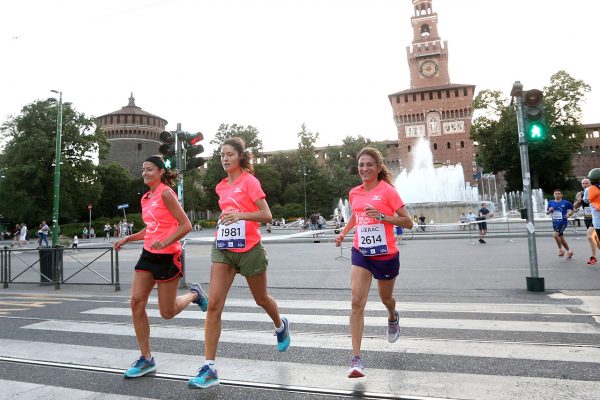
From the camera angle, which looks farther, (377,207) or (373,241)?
(377,207)

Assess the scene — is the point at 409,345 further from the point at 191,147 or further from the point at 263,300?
the point at 191,147

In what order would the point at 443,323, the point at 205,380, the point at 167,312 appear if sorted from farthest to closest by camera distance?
the point at 443,323 < the point at 167,312 < the point at 205,380

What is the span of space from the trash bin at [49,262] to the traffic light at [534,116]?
10.3m

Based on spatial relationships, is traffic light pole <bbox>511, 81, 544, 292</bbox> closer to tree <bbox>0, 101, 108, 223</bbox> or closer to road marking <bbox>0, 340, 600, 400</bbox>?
Result: road marking <bbox>0, 340, 600, 400</bbox>

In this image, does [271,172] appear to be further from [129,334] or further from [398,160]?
[129,334]

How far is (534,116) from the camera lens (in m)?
7.23

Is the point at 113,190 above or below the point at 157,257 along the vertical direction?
above

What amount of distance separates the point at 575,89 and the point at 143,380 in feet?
194

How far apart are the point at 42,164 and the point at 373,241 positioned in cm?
4551

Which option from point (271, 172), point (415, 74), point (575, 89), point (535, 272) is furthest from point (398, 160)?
point (535, 272)

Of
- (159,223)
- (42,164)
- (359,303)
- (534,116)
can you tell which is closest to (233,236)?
(159,223)

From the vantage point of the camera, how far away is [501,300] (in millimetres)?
6281

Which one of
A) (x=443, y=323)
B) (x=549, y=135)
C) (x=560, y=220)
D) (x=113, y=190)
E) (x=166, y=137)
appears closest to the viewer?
(x=443, y=323)

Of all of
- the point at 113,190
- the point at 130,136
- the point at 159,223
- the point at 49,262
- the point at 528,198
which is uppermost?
the point at 130,136
